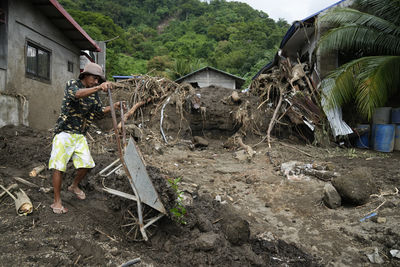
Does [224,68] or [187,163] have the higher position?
[224,68]

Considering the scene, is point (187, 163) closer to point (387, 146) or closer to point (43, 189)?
point (43, 189)

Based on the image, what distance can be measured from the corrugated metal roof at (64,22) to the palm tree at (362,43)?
7.65m

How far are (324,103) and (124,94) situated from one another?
6404 millimetres

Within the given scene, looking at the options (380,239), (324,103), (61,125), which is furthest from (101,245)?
(324,103)

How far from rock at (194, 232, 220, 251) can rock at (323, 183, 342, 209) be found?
79.5 inches

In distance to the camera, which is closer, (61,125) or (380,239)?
(380,239)

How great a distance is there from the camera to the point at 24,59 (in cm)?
679

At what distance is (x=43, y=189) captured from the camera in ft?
11.3

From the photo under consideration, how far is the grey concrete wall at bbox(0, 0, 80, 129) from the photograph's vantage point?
21.1 ft

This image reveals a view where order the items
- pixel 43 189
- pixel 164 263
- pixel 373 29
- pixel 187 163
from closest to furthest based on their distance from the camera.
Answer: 1. pixel 164 263
2. pixel 43 189
3. pixel 187 163
4. pixel 373 29

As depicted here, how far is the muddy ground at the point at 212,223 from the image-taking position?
2.32m

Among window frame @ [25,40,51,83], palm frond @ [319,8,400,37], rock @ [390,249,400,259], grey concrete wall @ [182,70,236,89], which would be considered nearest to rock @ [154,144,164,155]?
window frame @ [25,40,51,83]

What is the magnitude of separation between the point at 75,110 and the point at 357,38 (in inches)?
276

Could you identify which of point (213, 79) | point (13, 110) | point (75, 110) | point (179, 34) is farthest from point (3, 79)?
point (179, 34)
